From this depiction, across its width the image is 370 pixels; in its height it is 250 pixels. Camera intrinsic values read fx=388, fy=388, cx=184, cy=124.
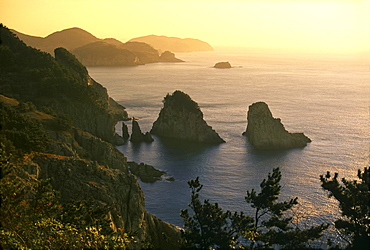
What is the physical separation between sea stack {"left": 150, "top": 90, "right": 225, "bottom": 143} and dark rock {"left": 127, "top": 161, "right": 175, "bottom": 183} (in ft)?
78.8

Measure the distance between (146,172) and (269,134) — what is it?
106ft

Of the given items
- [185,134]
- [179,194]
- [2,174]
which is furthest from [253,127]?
[2,174]

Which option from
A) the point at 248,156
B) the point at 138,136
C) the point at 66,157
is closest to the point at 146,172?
the point at 248,156

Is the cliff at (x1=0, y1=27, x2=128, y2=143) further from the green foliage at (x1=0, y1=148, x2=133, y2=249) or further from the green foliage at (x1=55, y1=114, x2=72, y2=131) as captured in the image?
the green foliage at (x1=0, y1=148, x2=133, y2=249)

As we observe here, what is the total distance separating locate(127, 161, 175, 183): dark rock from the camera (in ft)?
223

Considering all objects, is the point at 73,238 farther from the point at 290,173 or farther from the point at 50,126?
the point at 290,173

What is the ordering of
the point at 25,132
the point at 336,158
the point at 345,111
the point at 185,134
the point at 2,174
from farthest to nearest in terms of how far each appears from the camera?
the point at 345,111
the point at 185,134
the point at 336,158
the point at 25,132
the point at 2,174

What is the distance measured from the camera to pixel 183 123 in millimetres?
97500

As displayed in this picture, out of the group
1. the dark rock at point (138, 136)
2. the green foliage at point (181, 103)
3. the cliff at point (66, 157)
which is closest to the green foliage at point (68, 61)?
the dark rock at point (138, 136)

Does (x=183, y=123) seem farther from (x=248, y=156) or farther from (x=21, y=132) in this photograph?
(x=21, y=132)

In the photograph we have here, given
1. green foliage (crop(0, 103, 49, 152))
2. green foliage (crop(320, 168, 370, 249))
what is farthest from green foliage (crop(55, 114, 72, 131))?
green foliage (crop(320, 168, 370, 249))

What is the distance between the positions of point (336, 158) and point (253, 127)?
770 inches

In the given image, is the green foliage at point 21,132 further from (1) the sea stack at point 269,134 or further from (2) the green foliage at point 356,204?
(1) the sea stack at point 269,134

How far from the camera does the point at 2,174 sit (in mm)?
22359
